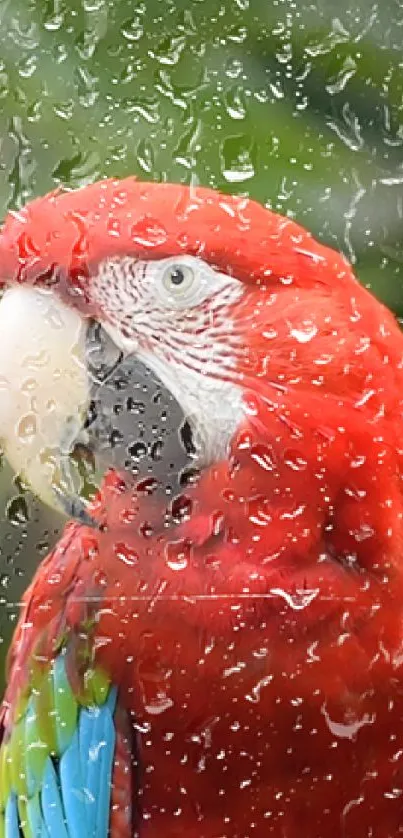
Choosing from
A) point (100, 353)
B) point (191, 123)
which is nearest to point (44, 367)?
point (100, 353)

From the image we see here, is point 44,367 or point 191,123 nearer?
point 44,367

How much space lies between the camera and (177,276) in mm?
752

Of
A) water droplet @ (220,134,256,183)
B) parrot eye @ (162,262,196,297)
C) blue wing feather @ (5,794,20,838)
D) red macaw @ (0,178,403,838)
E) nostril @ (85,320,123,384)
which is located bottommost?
blue wing feather @ (5,794,20,838)

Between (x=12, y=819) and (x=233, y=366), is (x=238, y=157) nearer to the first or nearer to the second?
(x=233, y=366)

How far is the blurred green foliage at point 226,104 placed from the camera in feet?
2.72

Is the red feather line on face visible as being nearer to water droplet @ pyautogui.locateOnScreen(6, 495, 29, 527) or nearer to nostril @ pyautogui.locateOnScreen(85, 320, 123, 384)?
nostril @ pyautogui.locateOnScreen(85, 320, 123, 384)

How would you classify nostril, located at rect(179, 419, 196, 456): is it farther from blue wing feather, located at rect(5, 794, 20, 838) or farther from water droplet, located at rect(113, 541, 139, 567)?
blue wing feather, located at rect(5, 794, 20, 838)

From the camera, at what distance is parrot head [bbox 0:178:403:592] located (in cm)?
74

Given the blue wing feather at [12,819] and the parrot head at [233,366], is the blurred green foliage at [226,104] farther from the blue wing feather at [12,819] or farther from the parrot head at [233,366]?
the blue wing feather at [12,819]

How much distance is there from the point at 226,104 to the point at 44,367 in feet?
0.96

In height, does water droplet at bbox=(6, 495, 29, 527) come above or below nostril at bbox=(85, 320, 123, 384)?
below

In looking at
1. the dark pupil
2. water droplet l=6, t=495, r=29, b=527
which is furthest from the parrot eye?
water droplet l=6, t=495, r=29, b=527

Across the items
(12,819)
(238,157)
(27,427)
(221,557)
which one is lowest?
(12,819)

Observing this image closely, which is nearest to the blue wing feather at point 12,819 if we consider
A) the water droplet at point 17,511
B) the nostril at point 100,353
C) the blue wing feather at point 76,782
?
the blue wing feather at point 76,782
